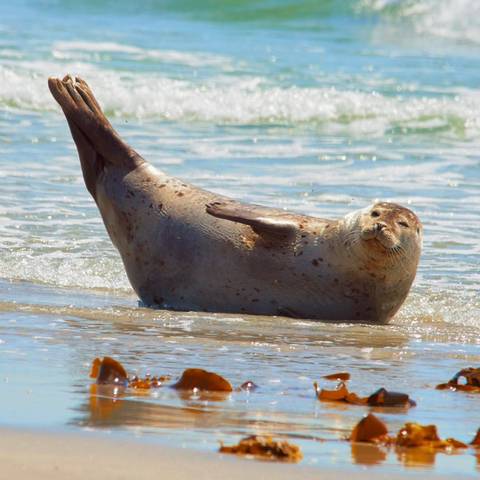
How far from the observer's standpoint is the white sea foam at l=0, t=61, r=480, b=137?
15.1m

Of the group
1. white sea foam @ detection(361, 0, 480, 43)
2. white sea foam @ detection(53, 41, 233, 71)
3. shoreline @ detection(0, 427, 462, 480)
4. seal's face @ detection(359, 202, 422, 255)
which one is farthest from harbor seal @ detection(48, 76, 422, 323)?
white sea foam @ detection(361, 0, 480, 43)

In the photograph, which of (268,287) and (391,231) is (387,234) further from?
(268,287)

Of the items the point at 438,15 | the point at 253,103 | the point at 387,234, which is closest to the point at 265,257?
the point at 387,234

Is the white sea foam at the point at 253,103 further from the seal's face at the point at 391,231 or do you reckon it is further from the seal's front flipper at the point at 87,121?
the seal's face at the point at 391,231

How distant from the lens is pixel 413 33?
21.9 m

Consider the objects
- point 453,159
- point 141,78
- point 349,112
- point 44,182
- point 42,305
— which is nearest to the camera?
point 42,305

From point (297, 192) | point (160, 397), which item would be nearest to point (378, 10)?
point (297, 192)

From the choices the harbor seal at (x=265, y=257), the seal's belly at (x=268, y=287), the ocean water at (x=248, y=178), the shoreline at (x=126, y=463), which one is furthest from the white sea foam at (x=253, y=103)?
the shoreline at (x=126, y=463)

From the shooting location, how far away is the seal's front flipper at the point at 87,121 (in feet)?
24.4

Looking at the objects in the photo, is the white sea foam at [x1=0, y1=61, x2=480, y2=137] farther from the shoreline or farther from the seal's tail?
the shoreline

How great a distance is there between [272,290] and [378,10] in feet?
54.9

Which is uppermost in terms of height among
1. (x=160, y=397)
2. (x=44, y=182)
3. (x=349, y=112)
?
(x=349, y=112)

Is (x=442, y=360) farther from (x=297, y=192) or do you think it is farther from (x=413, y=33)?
(x=413, y=33)

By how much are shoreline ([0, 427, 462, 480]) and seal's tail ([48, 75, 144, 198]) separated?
3.97 meters
